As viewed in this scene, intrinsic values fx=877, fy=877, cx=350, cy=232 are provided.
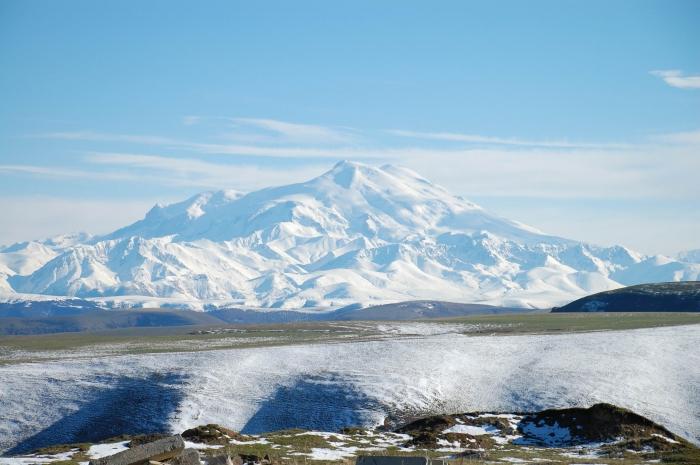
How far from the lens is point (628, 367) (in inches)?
3509

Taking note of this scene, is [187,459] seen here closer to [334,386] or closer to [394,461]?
[394,461]

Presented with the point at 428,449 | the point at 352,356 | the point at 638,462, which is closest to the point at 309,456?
the point at 428,449

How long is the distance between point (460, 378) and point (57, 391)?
128 feet

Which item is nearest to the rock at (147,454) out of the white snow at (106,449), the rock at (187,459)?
the rock at (187,459)

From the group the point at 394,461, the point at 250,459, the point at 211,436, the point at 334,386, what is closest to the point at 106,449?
the point at 211,436

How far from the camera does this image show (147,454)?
3412cm

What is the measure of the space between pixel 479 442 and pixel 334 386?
28.1 m

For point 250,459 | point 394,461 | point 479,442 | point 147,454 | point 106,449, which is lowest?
point 479,442

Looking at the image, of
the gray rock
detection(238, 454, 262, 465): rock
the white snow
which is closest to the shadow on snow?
the white snow

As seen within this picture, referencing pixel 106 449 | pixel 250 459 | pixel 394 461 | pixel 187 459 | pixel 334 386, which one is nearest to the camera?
pixel 394 461

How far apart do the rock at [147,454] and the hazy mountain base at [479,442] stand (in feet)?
29.4

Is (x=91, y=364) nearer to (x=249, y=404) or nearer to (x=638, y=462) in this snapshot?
(x=249, y=404)

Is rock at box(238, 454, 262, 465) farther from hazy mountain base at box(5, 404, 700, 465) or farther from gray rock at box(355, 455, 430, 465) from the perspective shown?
gray rock at box(355, 455, 430, 465)

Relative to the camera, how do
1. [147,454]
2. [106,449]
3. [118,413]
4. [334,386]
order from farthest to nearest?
[334,386] → [118,413] → [106,449] → [147,454]
